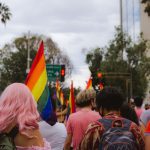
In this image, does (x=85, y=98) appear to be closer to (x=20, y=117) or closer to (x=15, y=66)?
(x=20, y=117)

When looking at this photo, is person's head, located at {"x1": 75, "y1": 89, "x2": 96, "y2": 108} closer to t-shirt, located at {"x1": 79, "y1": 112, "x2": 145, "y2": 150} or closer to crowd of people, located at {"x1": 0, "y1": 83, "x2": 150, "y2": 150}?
crowd of people, located at {"x1": 0, "y1": 83, "x2": 150, "y2": 150}

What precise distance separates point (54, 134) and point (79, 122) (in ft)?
1.95

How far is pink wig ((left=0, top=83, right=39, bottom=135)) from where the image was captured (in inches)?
156

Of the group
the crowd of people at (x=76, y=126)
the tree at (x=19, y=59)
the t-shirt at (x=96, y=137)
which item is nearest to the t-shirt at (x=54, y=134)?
the crowd of people at (x=76, y=126)

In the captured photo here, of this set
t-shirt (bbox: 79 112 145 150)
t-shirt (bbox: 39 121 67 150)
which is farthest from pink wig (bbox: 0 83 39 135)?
t-shirt (bbox: 39 121 67 150)

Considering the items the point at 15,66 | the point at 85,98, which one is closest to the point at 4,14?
the point at 85,98

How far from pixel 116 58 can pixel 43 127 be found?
52651 millimetres

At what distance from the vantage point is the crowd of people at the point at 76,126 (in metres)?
4.00

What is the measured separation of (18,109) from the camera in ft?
13.2

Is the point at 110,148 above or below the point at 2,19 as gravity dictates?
below

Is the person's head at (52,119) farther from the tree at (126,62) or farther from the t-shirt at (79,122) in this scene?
the tree at (126,62)

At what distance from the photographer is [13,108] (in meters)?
4.01

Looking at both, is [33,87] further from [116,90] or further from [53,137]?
[53,137]

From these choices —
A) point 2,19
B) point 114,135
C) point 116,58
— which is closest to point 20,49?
point 116,58
